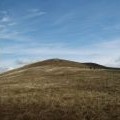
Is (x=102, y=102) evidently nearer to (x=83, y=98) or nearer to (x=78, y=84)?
(x=83, y=98)

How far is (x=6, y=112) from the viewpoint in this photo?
104 ft

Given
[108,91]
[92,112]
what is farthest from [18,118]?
[108,91]

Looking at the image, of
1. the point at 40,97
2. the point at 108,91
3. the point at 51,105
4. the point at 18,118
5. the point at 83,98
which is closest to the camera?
the point at 18,118

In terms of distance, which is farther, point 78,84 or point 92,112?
point 78,84

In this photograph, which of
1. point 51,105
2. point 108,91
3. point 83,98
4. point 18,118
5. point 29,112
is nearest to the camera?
point 18,118

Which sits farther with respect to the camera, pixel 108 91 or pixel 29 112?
pixel 108 91

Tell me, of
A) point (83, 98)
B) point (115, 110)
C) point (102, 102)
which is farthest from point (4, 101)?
point (115, 110)

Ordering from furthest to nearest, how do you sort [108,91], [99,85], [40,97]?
[99,85], [108,91], [40,97]

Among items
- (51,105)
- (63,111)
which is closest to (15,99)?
(51,105)

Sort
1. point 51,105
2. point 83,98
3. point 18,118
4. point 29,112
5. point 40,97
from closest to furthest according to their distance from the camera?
1. point 18,118
2. point 29,112
3. point 51,105
4. point 83,98
5. point 40,97

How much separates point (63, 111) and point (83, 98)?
783 cm

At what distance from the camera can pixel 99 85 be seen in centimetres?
5103

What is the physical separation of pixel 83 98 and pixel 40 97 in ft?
19.3

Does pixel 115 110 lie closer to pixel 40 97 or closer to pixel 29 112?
pixel 29 112
